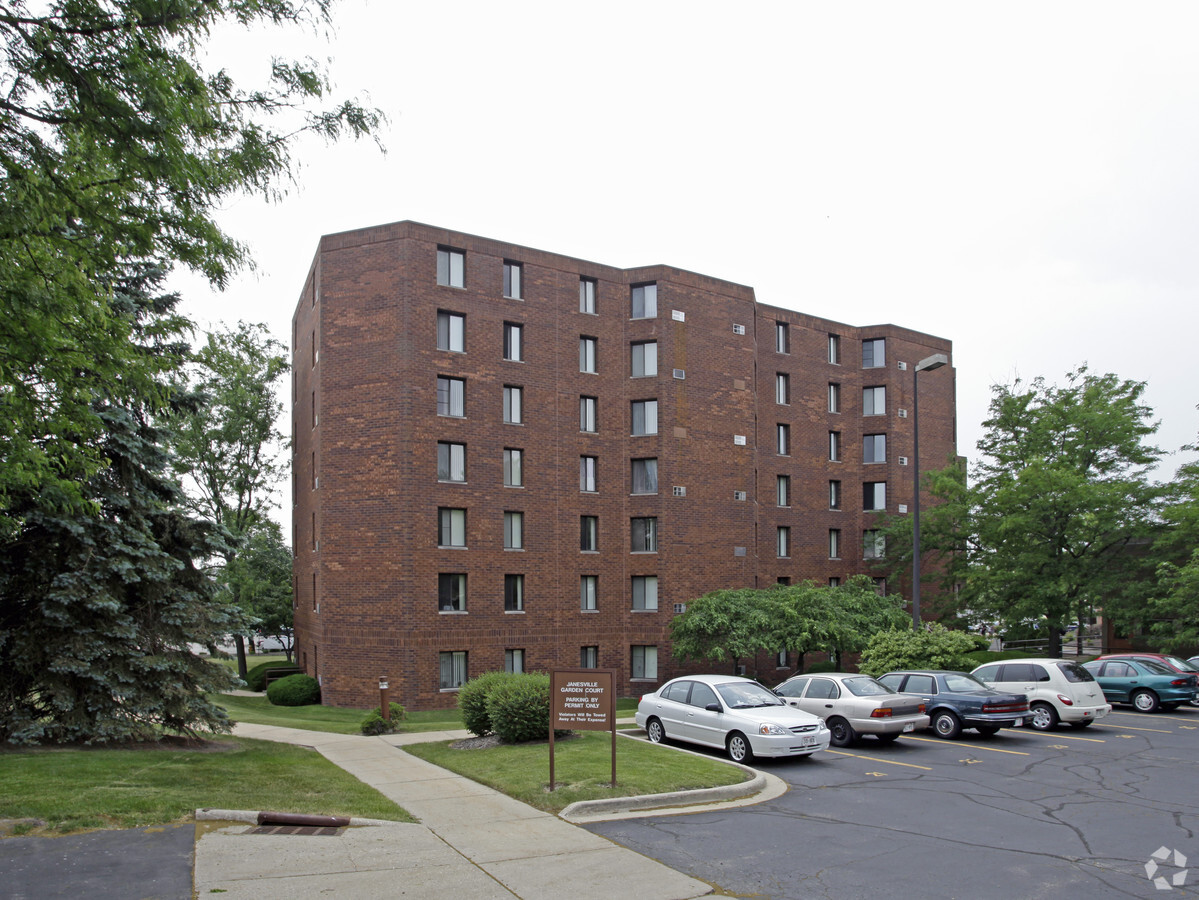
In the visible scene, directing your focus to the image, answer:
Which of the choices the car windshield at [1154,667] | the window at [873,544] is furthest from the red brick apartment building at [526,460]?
the car windshield at [1154,667]

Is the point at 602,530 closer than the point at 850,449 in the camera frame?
Yes

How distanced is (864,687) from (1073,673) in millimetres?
6337

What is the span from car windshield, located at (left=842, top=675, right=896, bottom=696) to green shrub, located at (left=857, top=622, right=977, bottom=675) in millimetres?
7602

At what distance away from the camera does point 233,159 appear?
879cm

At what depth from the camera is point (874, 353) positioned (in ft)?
148

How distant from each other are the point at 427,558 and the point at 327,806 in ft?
63.6

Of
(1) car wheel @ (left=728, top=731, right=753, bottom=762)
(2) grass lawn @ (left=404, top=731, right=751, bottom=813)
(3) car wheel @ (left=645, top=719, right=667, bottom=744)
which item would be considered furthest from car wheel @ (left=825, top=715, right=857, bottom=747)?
(2) grass lawn @ (left=404, top=731, right=751, bottom=813)

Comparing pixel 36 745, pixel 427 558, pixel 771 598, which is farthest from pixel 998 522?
pixel 36 745

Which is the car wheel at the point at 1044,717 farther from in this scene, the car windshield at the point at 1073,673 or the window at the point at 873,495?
the window at the point at 873,495

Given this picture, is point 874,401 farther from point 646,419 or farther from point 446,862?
point 446,862

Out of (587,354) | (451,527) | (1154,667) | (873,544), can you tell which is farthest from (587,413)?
(1154,667)

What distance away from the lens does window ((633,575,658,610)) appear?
35.3 meters

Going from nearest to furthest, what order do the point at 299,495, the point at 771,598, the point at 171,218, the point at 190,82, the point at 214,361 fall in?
the point at 190,82
the point at 171,218
the point at 214,361
the point at 771,598
the point at 299,495

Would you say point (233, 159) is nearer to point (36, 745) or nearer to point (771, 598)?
point (36, 745)
